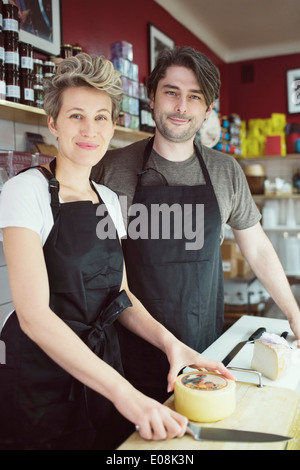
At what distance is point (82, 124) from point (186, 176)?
628 millimetres

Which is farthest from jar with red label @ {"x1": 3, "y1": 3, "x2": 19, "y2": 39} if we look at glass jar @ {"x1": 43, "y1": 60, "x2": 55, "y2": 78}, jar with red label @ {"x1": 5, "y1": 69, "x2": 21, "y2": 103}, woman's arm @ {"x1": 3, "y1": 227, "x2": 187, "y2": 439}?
woman's arm @ {"x1": 3, "y1": 227, "x2": 187, "y2": 439}

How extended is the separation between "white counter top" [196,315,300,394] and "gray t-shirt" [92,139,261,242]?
41 cm

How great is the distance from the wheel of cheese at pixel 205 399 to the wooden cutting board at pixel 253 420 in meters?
0.02

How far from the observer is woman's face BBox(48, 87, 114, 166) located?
4.01ft

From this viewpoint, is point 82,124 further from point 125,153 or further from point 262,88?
point 262,88

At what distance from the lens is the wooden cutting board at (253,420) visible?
0.90 m

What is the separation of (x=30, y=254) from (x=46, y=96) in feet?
1.61

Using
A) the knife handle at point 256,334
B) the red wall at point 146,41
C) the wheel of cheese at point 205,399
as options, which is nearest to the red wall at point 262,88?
the red wall at point 146,41

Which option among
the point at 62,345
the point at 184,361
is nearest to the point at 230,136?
the point at 184,361

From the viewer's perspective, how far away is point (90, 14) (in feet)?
10.3

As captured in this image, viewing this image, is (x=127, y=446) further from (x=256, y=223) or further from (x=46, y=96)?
(x=256, y=223)

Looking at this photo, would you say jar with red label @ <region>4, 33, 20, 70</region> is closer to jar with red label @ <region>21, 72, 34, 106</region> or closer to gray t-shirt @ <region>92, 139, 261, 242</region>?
jar with red label @ <region>21, 72, 34, 106</region>

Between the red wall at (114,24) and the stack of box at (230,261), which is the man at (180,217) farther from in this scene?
the stack of box at (230,261)

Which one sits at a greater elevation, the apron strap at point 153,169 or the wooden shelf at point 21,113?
the wooden shelf at point 21,113
